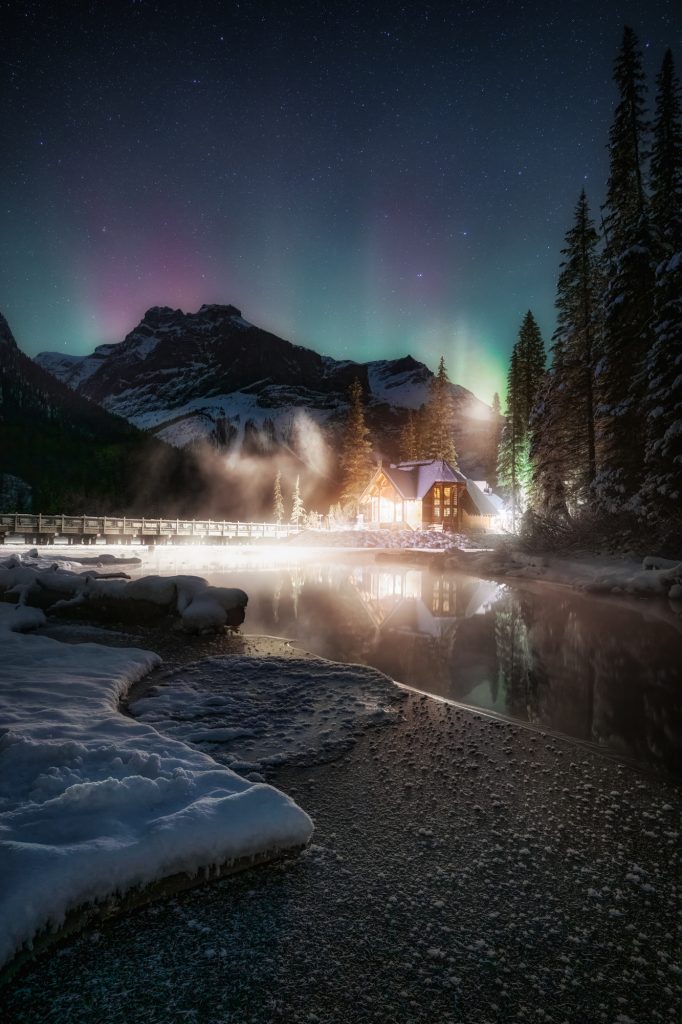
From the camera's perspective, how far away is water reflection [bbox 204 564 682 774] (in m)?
5.90

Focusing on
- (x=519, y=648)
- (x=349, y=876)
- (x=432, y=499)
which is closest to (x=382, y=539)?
(x=432, y=499)

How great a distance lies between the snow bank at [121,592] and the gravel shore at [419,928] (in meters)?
6.96

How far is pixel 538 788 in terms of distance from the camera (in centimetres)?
411

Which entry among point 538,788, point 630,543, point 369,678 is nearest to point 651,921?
point 538,788

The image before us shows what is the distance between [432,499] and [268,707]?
46512 millimetres

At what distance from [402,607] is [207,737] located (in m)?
9.26

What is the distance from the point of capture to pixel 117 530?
39469 millimetres

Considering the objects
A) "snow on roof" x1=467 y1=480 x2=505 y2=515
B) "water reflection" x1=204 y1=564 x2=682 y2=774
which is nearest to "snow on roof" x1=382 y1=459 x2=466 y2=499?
"snow on roof" x1=467 y1=480 x2=505 y2=515

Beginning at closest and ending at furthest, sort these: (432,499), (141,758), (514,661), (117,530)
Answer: (141,758), (514,661), (117,530), (432,499)

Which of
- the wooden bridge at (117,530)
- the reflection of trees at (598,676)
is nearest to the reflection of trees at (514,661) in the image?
the reflection of trees at (598,676)

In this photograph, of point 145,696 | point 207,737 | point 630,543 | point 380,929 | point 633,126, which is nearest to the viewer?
point 380,929

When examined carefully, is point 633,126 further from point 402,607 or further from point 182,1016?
point 182,1016

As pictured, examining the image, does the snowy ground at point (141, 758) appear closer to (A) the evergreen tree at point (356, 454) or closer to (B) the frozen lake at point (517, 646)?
(B) the frozen lake at point (517, 646)

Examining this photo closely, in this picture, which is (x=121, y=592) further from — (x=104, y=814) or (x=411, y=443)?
(x=411, y=443)
